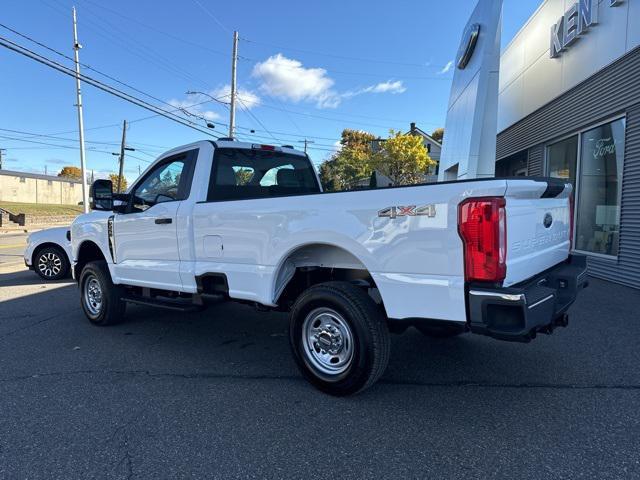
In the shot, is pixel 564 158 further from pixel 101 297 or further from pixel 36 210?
pixel 36 210

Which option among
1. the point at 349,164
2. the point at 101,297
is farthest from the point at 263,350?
the point at 349,164

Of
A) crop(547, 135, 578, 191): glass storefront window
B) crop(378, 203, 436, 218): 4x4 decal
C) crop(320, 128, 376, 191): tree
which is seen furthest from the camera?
crop(320, 128, 376, 191): tree

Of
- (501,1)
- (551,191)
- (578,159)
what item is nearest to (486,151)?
(578,159)

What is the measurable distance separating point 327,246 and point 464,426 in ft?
5.46

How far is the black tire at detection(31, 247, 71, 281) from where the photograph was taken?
369 inches

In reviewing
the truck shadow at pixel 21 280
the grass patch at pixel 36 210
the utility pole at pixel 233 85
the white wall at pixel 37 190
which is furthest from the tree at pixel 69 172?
the truck shadow at pixel 21 280

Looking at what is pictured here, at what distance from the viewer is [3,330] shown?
5578mm

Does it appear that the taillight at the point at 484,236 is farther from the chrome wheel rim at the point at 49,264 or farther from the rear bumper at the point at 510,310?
the chrome wheel rim at the point at 49,264

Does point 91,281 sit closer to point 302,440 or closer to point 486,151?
point 302,440

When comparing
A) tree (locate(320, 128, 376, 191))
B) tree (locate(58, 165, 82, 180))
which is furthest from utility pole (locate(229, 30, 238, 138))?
tree (locate(58, 165, 82, 180))

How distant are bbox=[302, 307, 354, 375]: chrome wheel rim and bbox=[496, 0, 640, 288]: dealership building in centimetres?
667

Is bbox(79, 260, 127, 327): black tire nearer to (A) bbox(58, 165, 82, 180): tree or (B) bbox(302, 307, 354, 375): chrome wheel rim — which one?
(B) bbox(302, 307, 354, 375): chrome wheel rim

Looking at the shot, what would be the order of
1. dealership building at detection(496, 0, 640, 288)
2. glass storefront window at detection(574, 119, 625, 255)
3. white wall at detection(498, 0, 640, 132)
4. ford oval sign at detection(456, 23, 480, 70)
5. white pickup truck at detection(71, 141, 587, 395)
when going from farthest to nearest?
ford oval sign at detection(456, 23, 480, 70) → glass storefront window at detection(574, 119, 625, 255) → white wall at detection(498, 0, 640, 132) → dealership building at detection(496, 0, 640, 288) → white pickup truck at detection(71, 141, 587, 395)

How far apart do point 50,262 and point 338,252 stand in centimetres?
815
